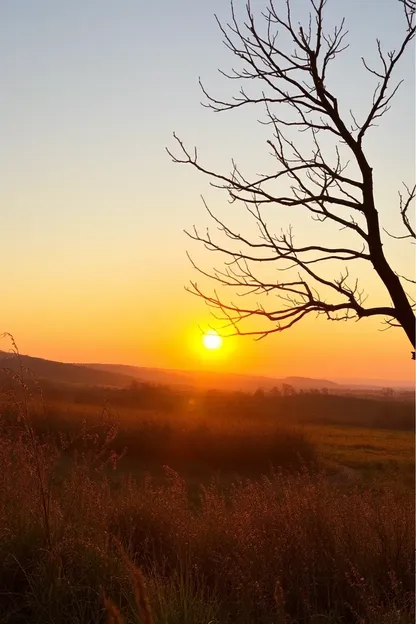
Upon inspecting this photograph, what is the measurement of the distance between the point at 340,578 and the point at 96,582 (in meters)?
1.65

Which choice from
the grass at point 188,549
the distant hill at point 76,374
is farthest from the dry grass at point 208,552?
the distant hill at point 76,374

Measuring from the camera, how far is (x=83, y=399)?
51.9m

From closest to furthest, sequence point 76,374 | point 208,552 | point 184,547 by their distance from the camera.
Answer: point 208,552 → point 184,547 → point 76,374

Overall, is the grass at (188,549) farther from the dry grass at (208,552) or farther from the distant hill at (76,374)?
the distant hill at (76,374)

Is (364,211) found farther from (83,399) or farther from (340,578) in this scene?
(83,399)

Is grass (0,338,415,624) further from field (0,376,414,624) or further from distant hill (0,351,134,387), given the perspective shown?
distant hill (0,351,134,387)

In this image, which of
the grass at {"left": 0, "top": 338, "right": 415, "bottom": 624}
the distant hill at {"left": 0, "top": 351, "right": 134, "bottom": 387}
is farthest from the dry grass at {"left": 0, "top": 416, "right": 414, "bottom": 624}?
the distant hill at {"left": 0, "top": 351, "right": 134, "bottom": 387}

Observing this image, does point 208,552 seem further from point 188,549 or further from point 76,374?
point 76,374

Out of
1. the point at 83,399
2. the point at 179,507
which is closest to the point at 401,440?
the point at 83,399

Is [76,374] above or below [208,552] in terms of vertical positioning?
above

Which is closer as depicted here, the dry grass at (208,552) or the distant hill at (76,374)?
the dry grass at (208,552)

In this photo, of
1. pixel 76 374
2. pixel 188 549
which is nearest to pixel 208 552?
pixel 188 549

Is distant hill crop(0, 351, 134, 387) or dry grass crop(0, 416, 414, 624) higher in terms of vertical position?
distant hill crop(0, 351, 134, 387)

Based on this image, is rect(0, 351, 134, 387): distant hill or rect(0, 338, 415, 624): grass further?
rect(0, 351, 134, 387): distant hill
